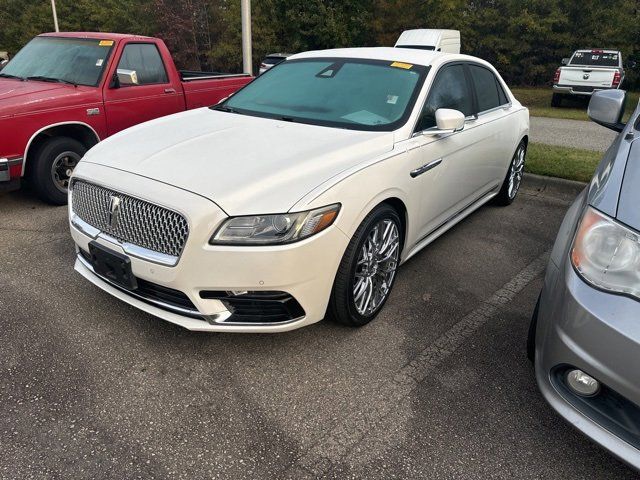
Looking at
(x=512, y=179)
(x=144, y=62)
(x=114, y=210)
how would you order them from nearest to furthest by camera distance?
(x=114, y=210), (x=512, y=179), (x=144, y=62)

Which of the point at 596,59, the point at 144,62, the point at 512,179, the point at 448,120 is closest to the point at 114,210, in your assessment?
the point at 448,120

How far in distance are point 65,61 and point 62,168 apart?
1326 mm

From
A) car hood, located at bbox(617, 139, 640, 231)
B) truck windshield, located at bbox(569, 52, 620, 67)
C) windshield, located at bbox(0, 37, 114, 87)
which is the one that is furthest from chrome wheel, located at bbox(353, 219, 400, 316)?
truck windshield, located at bbox(569, 52, 620, 67)

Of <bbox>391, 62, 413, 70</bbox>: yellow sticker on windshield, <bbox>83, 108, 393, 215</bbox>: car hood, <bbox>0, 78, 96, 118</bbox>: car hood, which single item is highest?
<bbox>391, 62, 413, 70</bbox>: yellow sticker on windshield

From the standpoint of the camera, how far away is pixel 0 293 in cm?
334

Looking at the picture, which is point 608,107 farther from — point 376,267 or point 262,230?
point 262,230

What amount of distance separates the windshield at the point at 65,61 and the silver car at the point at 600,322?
4.98 m

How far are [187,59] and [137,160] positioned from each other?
29.7 meters

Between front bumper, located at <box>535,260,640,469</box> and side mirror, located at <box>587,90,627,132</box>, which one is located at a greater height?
side mirror, located at <box>587,90,627,132</box>

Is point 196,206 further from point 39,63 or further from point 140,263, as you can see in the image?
point 39,63

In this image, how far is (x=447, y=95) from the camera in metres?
3.77

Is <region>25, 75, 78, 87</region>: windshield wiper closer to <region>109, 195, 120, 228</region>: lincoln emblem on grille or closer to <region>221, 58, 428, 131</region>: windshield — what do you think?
<region>221, 58, 428, 131</region>: windshield

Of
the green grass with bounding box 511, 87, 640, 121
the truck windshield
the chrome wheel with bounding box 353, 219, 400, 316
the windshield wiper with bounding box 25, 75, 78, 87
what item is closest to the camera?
the chrome wheel with bounding box 353, 219, 400, 316

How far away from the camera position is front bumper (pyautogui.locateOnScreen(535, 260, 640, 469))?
5.65ft
